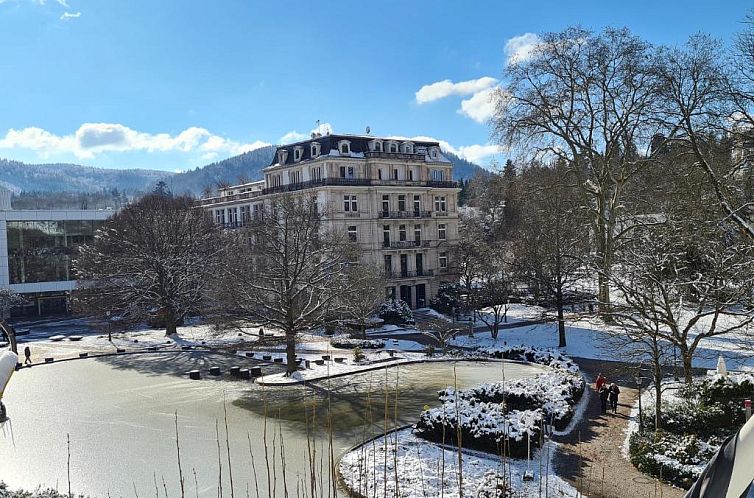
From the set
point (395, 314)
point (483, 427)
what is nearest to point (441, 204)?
point (395, 314)

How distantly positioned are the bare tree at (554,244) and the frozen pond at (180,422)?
6344 millimetres

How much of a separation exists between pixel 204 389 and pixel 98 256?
21.6m

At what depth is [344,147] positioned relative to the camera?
50281 millimetres

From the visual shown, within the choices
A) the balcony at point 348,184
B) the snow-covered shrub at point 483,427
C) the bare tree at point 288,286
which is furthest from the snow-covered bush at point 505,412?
the balcony at point 348,184

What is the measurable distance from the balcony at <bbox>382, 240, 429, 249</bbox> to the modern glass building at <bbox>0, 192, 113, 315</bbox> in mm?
28706

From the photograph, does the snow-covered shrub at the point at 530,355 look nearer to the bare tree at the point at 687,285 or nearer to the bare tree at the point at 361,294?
the bare tree at the point at 687,285

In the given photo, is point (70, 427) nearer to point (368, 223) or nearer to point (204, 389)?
point (204, 389)

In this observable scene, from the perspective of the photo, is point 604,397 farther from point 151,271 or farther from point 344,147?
point 344,147

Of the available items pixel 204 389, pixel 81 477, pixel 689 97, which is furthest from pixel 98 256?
pixel 689 97

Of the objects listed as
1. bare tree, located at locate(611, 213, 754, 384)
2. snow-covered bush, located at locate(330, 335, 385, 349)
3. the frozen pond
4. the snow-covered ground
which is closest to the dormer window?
snow-covered bush, located at locate(330, 335, 385, 349)

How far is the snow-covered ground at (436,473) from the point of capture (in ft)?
41.0

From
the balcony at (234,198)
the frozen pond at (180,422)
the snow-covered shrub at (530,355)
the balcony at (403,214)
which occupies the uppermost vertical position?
the balcony at (234,198)

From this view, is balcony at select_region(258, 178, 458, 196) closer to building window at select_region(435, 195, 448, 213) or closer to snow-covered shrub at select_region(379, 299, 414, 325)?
building window at select_region(435, 195, 448, 213)

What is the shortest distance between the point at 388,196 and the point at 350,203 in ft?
12.6
